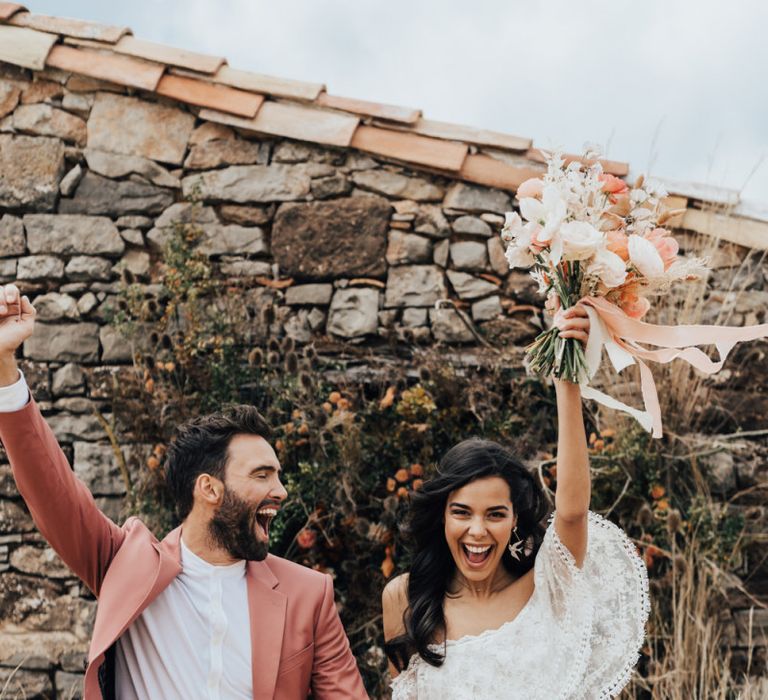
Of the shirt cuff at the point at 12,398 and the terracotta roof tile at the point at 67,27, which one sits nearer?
the shirt cuff at the point at 12,398

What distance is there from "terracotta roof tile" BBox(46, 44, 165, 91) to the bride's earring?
3401 mm

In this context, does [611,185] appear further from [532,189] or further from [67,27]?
[67,27]

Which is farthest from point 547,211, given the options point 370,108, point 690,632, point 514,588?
point 370,108

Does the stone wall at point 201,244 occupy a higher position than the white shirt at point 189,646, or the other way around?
the stone wall at point 201,244

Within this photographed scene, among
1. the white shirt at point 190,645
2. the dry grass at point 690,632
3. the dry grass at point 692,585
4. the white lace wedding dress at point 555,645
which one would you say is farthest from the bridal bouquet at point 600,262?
the dry grass at point 690,632

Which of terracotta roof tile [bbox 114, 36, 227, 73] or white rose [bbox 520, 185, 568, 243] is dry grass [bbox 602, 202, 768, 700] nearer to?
white rose [bbox 520, 185, 568, 243]

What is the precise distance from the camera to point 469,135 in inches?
197

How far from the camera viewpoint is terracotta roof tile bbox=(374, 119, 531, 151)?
498 cm

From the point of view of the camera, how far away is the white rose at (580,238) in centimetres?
226

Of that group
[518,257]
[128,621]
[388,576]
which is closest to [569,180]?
[518,257]

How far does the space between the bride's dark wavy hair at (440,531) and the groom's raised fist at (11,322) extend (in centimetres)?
124

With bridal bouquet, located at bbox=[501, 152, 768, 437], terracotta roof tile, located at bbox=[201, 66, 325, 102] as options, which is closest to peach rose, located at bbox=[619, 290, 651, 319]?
bridal bouquet, located at bbox=[501, 152, 768, 437]

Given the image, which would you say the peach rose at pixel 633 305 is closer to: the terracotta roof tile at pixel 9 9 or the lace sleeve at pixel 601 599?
the lace sleeve at pixel 601 599

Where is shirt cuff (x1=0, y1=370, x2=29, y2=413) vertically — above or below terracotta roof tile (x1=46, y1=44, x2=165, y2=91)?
below
